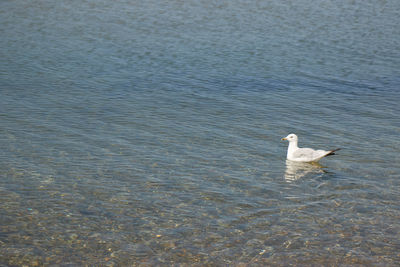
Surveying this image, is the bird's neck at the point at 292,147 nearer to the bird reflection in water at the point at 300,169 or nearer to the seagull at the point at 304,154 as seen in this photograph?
the seagull at the point at 304,154

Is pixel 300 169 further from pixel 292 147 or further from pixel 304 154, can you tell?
pixel 292 147

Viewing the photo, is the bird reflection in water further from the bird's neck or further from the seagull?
the bird's neck

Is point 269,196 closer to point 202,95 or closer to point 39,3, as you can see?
point 202,95

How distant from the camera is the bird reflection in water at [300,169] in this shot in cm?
1533

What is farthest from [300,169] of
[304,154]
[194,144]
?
[194,144]

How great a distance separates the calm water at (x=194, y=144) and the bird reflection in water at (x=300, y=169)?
65 mm

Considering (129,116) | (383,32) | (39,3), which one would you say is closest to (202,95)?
(129,116)

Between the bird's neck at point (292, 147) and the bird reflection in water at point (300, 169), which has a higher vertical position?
the bird's neck at point (292, 147)

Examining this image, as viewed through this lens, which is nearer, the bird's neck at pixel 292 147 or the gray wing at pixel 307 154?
the gray wing at pixel 307 154

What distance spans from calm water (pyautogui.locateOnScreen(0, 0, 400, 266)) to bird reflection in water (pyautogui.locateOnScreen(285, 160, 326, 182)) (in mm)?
65

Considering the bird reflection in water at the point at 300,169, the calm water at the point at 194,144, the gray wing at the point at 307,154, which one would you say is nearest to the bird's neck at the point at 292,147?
the gray wing at the point at 307,154

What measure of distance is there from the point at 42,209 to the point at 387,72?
20153 millimetres

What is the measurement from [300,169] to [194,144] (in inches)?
139

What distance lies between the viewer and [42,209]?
12617 mm
